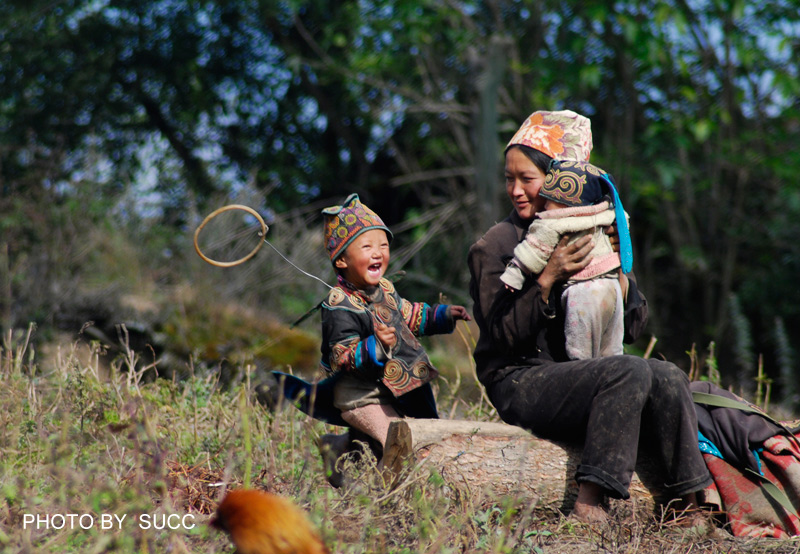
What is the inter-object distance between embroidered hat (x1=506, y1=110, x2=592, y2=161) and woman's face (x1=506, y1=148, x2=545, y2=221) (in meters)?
0.08

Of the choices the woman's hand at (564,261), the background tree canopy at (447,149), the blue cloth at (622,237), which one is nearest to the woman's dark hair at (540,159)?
the blue cloth at (622,237)

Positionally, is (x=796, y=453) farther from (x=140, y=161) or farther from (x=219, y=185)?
(x=140, y=161)

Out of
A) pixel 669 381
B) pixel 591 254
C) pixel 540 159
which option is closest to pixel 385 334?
pixel 591 254

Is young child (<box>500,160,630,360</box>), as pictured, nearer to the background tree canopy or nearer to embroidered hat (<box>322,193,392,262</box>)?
embroidered hat (<box>322,193,392,262</box>)

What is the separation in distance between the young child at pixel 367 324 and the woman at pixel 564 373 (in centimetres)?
30

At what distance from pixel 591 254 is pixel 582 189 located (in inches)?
10.8

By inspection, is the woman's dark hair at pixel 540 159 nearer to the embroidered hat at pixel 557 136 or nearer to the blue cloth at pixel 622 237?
the embroidered hat at pixel 557 136

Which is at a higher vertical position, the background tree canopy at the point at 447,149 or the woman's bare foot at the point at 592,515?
the background tree canopy at the point at 447,149

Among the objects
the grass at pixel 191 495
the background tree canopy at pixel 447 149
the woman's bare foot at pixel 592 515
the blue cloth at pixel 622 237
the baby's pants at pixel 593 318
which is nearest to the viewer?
the grass at pixel 191 495

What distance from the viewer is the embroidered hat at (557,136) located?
12.6 ft

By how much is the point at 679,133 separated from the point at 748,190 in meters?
2.05

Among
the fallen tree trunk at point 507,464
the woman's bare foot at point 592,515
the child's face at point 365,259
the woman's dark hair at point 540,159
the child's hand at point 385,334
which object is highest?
the woman's dark hair at point 540,159

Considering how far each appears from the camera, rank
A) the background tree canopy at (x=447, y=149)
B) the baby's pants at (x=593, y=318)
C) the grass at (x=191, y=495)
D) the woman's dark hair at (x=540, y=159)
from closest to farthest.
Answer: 1. the grass at (x=191, y=495)
2. the baby's pants at (x=593, y=318)
3. the woman's dark hair at (x=540, y=159)
4. the background tree canopy at (x=447, y=149)

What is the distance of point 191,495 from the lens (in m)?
3.63
